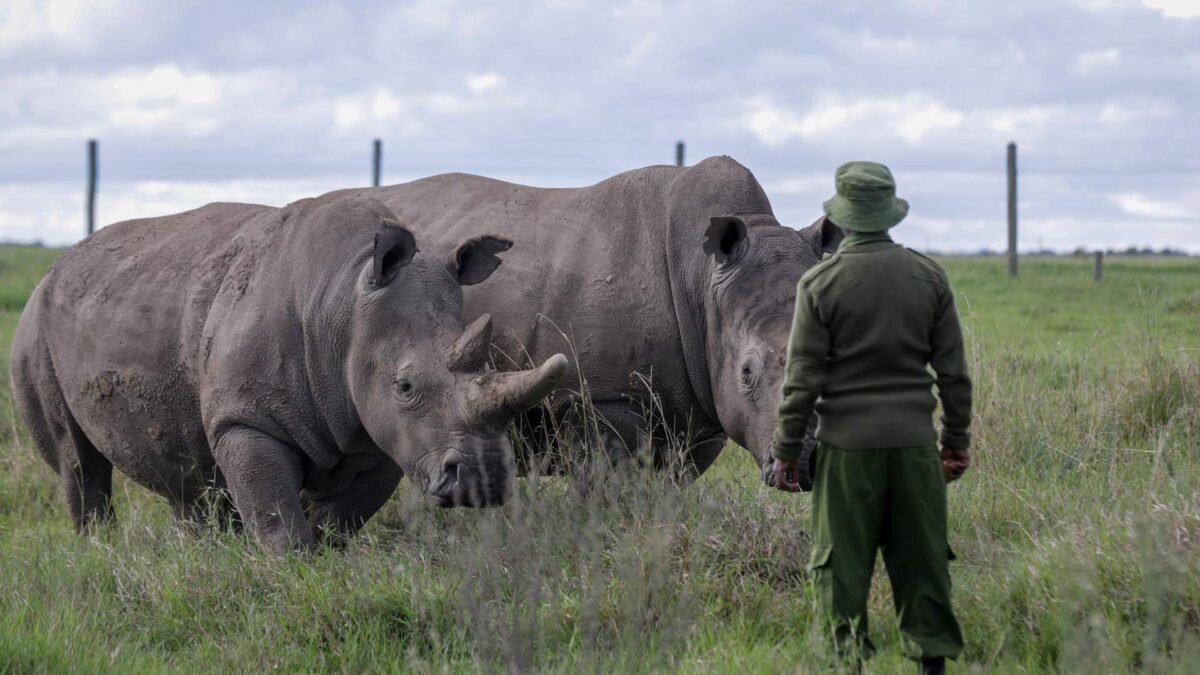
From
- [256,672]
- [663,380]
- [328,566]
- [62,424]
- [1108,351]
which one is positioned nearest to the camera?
[256,672]

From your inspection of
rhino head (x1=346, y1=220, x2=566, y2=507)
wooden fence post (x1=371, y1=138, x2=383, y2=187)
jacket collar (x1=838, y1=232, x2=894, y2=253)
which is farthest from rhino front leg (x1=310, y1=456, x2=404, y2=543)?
wooden fence post (x1=371, y1=138, x2=383, y2=187)

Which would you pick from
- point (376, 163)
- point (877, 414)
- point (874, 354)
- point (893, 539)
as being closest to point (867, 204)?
point (874, 354)

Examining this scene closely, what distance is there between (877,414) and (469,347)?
2011 millimetres

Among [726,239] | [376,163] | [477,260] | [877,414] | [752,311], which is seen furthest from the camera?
[376,163]

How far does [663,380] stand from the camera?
6.32 metres

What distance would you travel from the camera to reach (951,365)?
13.6ft

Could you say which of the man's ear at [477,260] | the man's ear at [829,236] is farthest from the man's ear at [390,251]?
the man's ear at [829,236]

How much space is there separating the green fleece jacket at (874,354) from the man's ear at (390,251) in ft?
7.17

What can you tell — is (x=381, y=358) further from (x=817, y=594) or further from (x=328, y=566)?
(x=817, y=594)

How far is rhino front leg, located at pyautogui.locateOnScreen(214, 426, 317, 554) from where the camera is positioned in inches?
233

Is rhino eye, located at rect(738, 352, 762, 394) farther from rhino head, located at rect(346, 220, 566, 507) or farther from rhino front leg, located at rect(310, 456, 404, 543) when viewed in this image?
rhino front leg, located at rect(310, 456, 404, 543)

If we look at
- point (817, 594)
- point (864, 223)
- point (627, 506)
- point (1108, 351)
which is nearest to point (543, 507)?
point (627, 506)

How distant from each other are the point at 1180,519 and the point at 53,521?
19.0ft

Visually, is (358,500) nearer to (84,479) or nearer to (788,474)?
(84,479)
